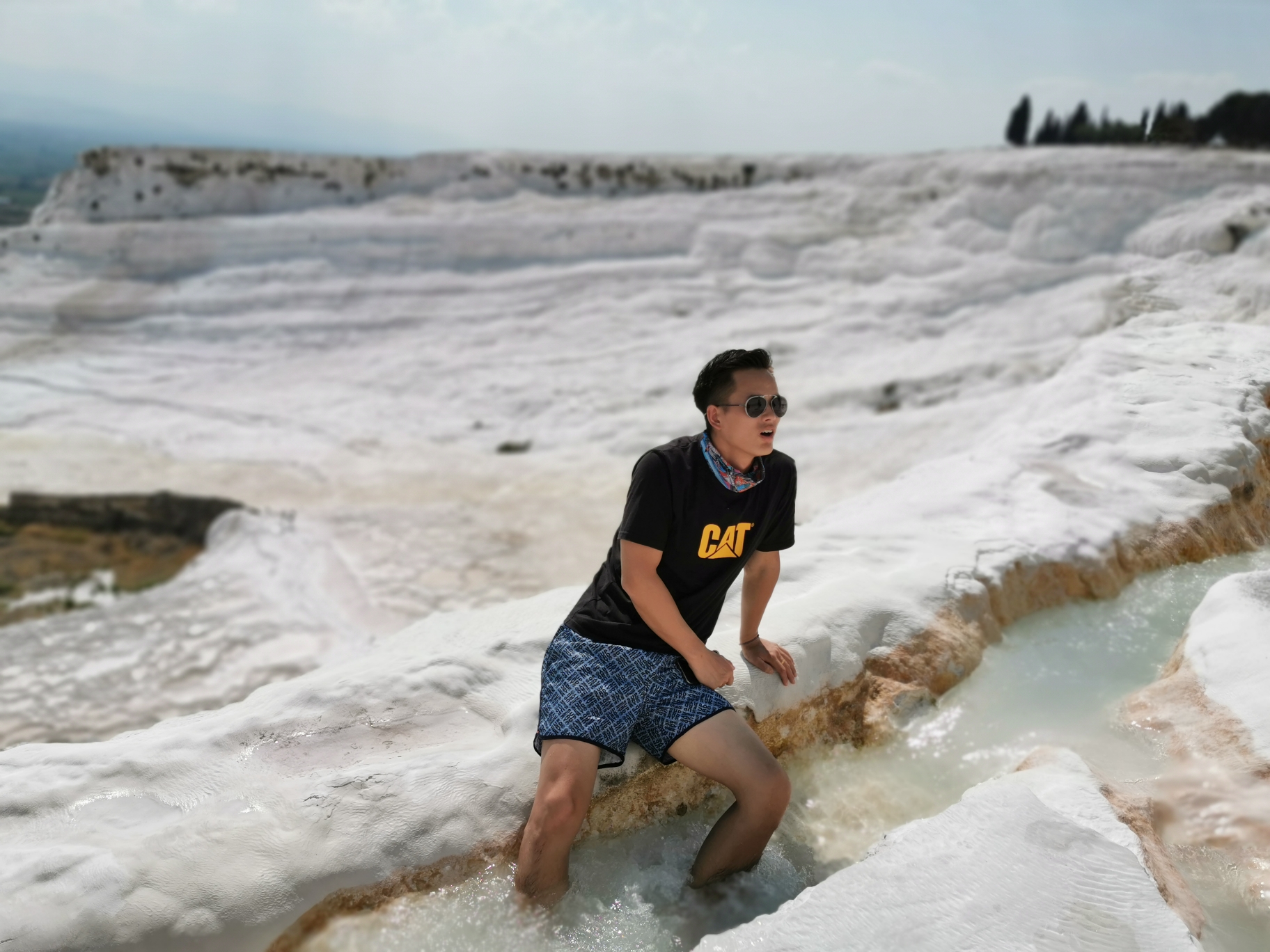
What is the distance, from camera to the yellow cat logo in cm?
241

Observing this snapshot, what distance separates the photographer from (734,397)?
→ 2324 mm

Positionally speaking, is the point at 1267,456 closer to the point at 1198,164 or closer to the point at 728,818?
the point at 728,818

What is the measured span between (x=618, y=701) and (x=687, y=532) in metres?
0.44

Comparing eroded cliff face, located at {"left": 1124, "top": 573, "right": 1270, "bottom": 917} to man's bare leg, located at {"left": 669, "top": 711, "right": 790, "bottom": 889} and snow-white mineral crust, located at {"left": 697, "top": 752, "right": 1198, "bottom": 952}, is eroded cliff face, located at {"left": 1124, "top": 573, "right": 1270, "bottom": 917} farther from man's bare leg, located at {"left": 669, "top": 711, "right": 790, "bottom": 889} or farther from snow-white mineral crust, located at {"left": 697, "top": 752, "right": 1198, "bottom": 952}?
man's bare leg, located at {"left": 669, "top": 711, "right": 790, "bottom": 889}

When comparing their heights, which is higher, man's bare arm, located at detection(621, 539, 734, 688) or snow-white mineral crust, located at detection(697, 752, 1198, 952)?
man's bare arm, located at detection(621, 539, 734, 688)

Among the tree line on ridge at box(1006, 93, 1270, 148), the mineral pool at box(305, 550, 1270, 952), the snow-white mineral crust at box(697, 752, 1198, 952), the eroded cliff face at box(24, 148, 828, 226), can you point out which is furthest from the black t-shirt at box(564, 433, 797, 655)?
the eroded cliff face at box(24, 148, 828, 226)

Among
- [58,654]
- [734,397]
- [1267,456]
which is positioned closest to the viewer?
[734,397]

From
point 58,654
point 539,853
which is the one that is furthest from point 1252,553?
point 58,654

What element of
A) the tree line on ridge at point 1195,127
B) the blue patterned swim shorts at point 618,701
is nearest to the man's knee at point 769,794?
the blue patterned swim shorts at point 618,701

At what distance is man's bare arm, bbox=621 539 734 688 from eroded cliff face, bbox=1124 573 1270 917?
117cm

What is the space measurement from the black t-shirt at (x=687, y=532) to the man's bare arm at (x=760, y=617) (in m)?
0.05

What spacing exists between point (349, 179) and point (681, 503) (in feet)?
50.0

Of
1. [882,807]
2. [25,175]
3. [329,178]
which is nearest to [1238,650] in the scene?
[882,807]

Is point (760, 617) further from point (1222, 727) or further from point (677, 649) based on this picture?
point (1222, 727)
